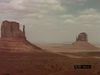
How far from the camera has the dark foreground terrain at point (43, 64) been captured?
31469mm

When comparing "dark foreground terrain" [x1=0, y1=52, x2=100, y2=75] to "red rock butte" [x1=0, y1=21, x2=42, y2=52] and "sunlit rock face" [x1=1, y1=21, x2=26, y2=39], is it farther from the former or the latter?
"sunlit rock face" [x1=1, y1=21, x2=26, y2=39]

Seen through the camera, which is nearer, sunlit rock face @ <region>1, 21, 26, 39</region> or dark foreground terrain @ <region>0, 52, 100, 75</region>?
dark foreground terrain @ <region>0, 52, 100, 75</region>

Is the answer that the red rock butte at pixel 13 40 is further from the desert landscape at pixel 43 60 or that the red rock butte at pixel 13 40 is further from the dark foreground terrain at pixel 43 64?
the dark foreground terrain at pixel 43 64

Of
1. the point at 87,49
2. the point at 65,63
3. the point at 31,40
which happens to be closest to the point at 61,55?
the point at 65,63

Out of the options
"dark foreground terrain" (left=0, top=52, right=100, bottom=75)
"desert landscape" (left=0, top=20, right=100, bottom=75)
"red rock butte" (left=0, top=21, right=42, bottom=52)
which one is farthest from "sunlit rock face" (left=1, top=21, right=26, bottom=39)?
"dark foreground terrain" (left=0, top=52, right=100, bottom=75)

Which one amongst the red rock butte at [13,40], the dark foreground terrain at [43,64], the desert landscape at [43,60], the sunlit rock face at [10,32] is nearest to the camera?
the dark foreground terrain at [43,64]

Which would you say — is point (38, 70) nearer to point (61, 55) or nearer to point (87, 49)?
point (61, 55)

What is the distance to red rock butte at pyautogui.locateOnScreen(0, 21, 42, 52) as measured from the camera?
3578cm

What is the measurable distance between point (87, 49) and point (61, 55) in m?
6.25

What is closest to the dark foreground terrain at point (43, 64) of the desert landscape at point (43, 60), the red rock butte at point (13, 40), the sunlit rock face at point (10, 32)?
the desert landscape at point (43, 60)

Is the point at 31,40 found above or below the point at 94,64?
above

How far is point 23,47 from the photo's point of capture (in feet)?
123

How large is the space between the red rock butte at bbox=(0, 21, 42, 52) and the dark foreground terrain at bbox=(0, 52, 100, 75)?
1604mm

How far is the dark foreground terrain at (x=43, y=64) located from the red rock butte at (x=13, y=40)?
5.26 feet
